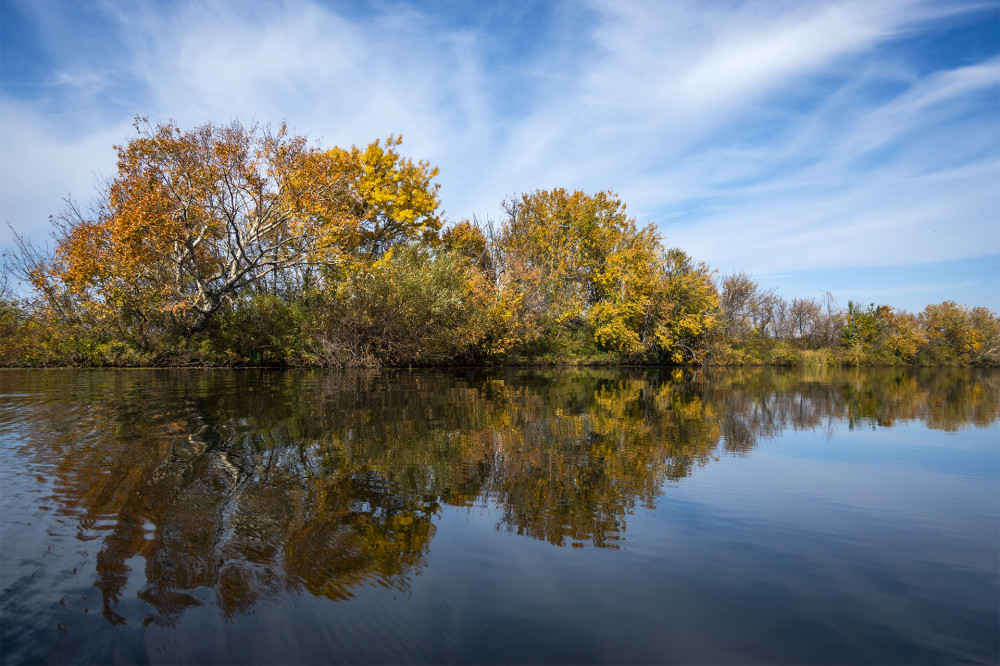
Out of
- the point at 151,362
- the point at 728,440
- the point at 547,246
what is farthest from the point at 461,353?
the point at 728,440

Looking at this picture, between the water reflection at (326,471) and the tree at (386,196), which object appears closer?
the water reflection at (326,471)

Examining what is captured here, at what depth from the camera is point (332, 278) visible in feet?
77.7

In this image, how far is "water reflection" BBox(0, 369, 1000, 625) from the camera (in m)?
3.22

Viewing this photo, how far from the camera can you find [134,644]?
237 centimetres

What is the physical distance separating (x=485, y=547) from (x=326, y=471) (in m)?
2.50

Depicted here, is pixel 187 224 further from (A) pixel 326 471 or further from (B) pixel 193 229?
(A) pixel 326 471

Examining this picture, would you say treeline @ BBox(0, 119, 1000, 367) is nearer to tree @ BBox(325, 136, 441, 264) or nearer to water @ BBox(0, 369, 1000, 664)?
tree @ BBox(325, 136, 441, 264)

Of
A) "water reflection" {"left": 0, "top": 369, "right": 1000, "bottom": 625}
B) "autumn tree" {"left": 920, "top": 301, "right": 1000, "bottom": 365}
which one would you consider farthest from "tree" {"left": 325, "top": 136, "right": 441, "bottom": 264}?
"autumn tree" {"left": 920, "top": 301, "right": 1000, "bottom": 365}

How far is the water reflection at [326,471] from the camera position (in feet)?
10.6

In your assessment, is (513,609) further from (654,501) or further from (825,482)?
(825,482)

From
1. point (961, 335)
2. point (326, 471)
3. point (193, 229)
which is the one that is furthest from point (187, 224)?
point (961, 335)

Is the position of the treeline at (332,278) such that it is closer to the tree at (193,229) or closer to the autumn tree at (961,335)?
the tree at (193,229)

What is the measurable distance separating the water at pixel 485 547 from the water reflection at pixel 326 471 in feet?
0.10

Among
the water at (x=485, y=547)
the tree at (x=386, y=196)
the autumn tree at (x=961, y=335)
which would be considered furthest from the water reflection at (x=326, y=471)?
the autumn tree at (x=961, y=335)
